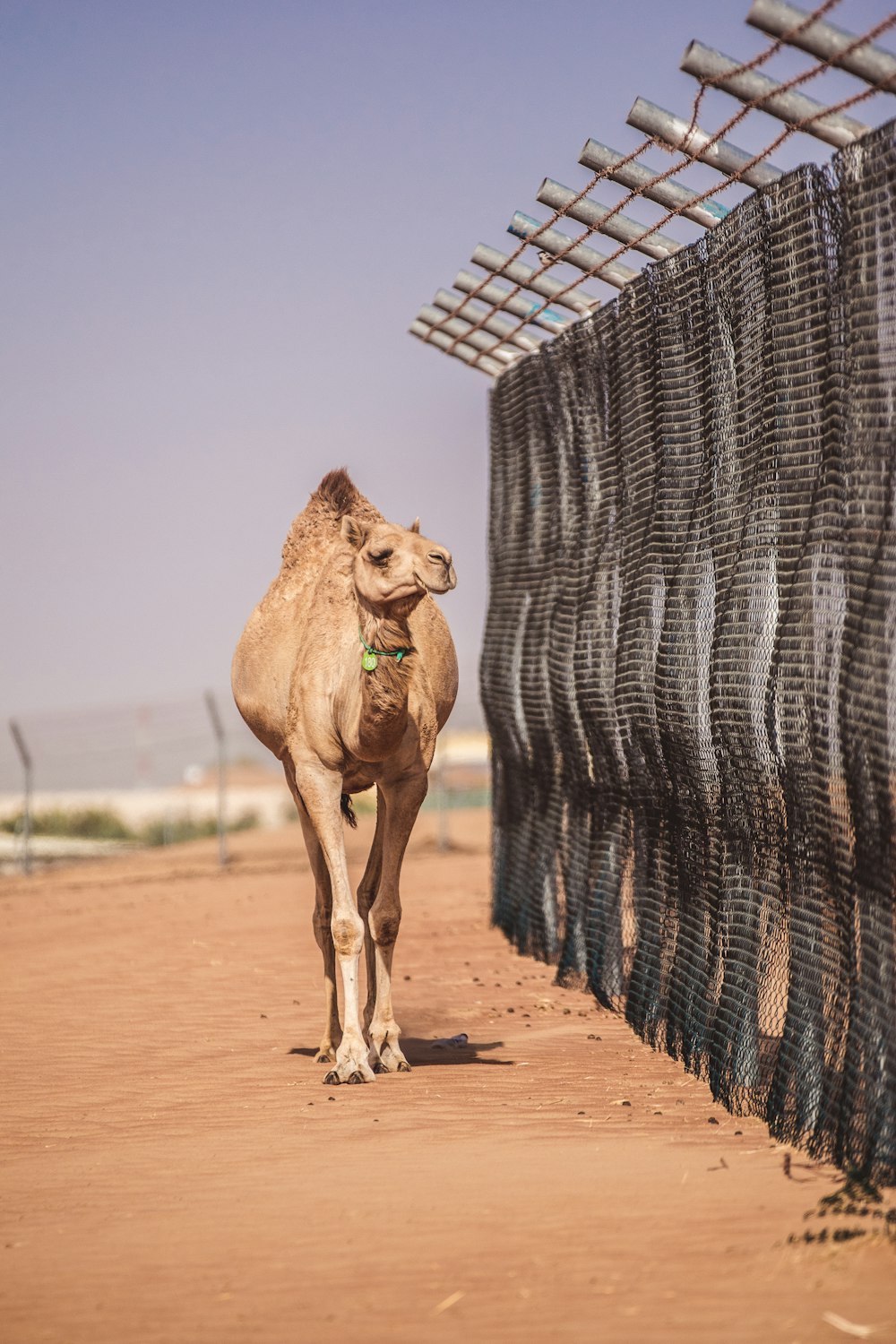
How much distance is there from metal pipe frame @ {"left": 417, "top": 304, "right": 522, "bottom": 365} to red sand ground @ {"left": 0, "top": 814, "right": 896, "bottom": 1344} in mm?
4926

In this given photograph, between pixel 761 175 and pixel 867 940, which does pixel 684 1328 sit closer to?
pixel 867 940

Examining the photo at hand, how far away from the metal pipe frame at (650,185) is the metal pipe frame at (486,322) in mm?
3710

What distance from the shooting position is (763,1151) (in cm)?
645

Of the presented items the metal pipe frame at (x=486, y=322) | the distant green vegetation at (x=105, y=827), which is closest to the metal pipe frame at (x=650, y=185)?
the metal pipe frame at (x=486, y=322)

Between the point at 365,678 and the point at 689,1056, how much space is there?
2510 millimetres

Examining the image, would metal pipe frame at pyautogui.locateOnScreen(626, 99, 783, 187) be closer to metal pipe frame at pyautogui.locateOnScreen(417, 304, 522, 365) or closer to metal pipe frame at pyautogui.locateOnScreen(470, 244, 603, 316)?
metal pipe frame at pyautogui.locateOnScreen(470, 244, 603, 316)

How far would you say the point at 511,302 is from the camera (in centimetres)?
1214

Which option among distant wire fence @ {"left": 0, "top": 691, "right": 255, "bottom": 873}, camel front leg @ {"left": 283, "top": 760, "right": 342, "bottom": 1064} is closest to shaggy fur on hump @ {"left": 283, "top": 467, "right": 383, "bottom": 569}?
camel front leg @ {"left": 283, "top": 760, "right": 342, "bottom": 1064}

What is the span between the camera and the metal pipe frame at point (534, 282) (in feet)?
37.3

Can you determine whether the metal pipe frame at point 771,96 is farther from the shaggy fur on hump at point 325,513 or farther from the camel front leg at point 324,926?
the camel front leg at point 324,926

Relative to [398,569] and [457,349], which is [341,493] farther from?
[457,349]

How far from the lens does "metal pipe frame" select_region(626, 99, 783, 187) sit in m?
7.76

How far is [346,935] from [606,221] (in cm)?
430

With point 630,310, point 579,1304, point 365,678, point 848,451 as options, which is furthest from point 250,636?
point 579,1304
